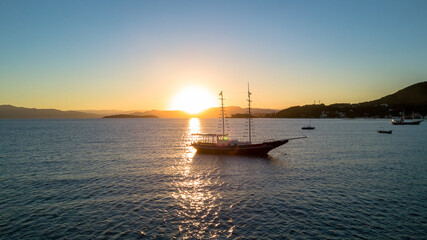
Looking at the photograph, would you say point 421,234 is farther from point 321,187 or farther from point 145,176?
point 145,176

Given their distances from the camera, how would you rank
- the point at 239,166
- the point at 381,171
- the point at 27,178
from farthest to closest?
the point at 239,166 < the point at 381,171 < the point at 27,178

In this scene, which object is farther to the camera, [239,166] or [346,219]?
[239,166]

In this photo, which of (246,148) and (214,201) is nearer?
(214,201)

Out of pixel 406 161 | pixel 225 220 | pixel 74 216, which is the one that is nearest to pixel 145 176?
pixel 74 216

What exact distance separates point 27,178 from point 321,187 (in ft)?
134

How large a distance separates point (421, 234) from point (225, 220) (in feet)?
48.6

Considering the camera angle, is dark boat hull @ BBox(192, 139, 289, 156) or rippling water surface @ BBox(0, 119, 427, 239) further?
dark boat hull @ BBox(192, 139, 289, 156)

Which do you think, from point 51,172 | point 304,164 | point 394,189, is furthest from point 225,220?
point 51,172

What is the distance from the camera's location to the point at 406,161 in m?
45.0

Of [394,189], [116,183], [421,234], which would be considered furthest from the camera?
[116,183]

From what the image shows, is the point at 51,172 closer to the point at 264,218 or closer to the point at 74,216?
the point at 74,216

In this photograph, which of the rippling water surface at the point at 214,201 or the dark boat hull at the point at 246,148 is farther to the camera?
the dark boat hull at the point at 246,148

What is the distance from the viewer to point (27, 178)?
3381 cm

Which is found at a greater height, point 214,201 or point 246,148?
point 246,148
